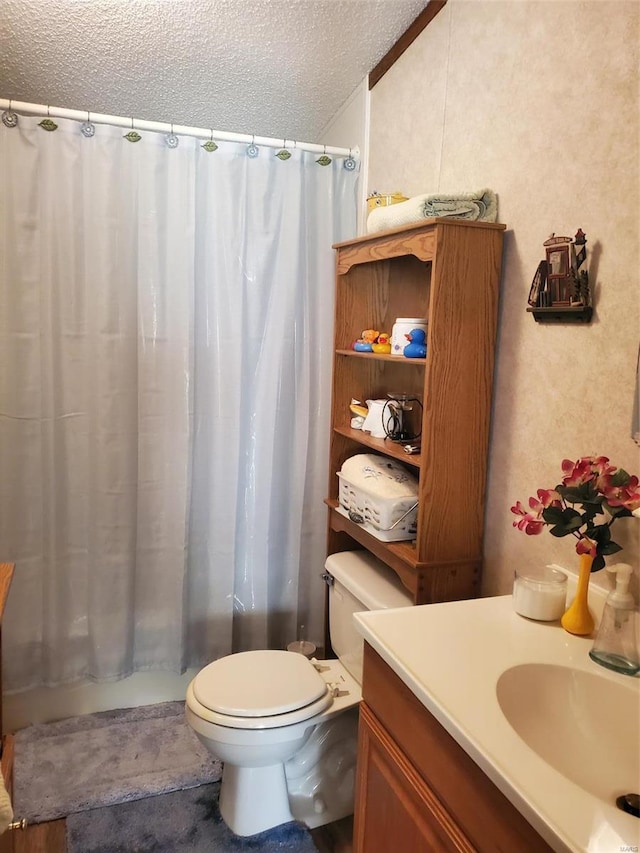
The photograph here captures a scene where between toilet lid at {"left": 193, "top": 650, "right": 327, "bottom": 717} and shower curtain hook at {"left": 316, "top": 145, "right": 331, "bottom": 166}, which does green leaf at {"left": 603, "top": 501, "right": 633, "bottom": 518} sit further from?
shower curtain hook at {"left": 316, "top": 145, "right": 331, "bottom": 166}

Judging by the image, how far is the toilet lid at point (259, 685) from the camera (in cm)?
159

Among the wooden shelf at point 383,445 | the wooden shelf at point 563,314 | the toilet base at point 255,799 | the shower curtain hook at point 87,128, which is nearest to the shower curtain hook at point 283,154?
the shower curtain hook at point 87,128

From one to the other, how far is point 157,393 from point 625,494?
1.51m

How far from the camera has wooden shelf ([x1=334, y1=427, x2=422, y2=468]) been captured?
5.15 feet

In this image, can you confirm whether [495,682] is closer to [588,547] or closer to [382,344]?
[588,547]

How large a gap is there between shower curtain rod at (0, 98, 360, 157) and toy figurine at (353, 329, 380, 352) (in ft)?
2.38

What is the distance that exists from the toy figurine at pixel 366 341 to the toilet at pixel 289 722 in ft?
2.14

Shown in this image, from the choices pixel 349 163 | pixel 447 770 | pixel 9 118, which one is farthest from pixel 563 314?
pixel 9 118

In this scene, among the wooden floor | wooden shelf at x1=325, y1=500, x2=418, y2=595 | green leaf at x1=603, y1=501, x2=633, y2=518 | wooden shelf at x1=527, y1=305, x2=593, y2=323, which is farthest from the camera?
the wooden floor

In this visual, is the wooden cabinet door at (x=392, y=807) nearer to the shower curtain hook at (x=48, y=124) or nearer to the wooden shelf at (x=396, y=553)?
the wooden shelf at (x=396, y=553)

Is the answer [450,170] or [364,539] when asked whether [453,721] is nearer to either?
[364,539]

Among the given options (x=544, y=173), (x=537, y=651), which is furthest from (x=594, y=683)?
(x=544, y=173)

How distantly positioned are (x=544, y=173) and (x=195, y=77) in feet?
4.45

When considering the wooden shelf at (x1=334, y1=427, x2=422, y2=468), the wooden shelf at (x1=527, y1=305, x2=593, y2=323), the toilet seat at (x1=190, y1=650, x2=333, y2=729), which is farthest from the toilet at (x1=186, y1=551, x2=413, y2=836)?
the wooden shelf at (x1=527, y1=305, x2=593, y2=323)
